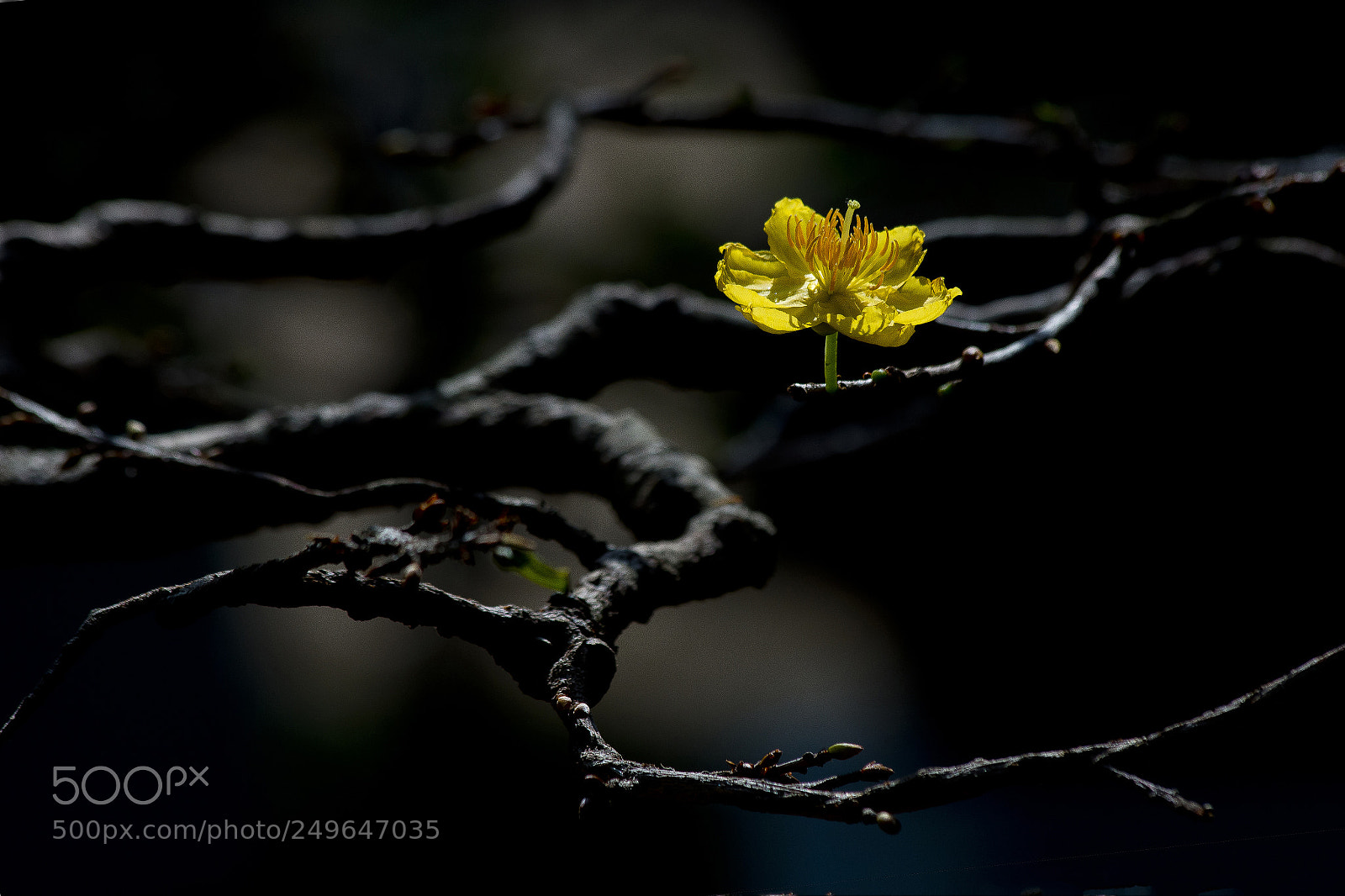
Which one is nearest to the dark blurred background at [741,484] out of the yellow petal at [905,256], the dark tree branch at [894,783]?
the dark tree branch at [894,783]

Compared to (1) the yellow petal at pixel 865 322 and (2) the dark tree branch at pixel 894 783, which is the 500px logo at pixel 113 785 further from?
(1) the yellow petal at pixel 865 322

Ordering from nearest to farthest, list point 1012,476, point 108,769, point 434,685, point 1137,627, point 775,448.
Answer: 1. point 108,769
2. point 1137,627
3. point 1012,476
4. point 775,448
5. point 434,685

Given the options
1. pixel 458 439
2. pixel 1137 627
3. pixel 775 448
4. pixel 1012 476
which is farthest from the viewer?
pixel 775 448

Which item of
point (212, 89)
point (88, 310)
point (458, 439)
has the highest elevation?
point (212, 89)

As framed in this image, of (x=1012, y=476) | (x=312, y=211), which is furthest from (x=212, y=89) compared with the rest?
(x=1012, y=476)

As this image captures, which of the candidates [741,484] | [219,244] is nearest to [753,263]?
[219,244]

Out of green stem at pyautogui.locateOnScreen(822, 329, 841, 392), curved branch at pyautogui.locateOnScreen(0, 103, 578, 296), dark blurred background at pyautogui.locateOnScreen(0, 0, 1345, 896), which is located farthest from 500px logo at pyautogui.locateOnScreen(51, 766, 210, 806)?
green stem at pyautogui.locateOnScreen(822, 329, 841, 392)

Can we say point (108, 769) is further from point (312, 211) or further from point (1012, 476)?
point (312, 211)

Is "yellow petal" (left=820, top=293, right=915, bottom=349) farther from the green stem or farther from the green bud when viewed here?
the green bud

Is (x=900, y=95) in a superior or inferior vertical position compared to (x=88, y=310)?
superior
